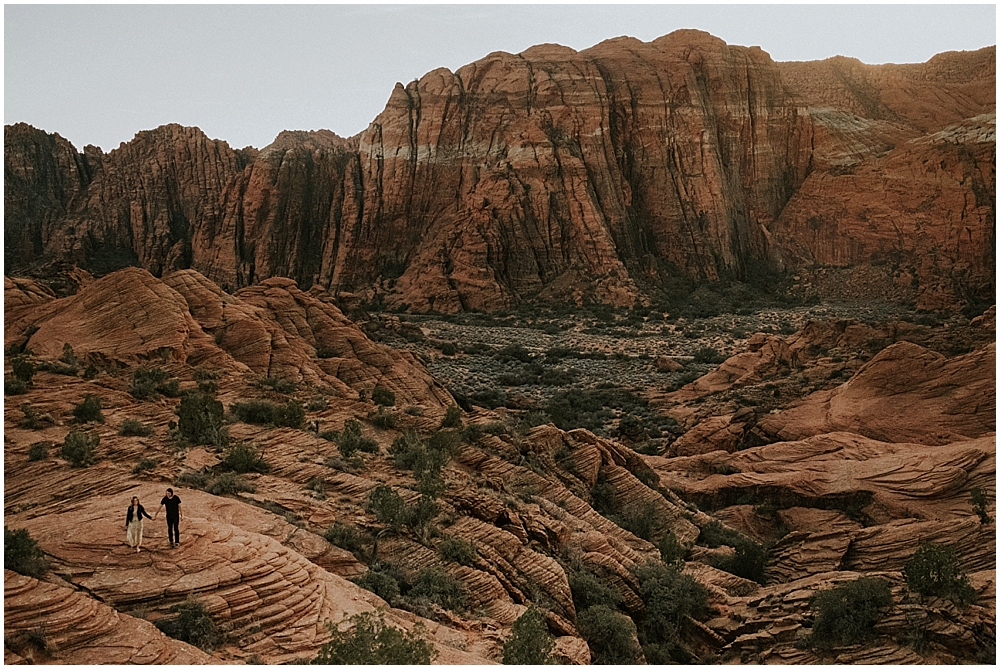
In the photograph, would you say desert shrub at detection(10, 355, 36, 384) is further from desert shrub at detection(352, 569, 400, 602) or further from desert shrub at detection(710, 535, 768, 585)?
desert shrub at detection(710, 535, 768, 585)

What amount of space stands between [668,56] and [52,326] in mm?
73070

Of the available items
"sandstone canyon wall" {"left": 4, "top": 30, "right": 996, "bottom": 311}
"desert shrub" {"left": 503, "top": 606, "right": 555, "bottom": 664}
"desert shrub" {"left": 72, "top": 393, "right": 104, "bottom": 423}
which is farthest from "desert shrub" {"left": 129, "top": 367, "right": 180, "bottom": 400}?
"sandstone canyon wall" {"left": 4, "top": 30, "right": 996, "bottom": 311}

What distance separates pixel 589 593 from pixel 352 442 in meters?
5.40

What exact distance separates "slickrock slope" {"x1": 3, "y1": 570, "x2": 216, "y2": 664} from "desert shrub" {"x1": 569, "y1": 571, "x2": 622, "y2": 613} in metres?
6.67

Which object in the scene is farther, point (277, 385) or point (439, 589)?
point (277, 385)

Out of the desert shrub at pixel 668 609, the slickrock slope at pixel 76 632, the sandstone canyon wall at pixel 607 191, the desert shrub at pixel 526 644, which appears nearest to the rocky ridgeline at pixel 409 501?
the slickrock slope at pixel 76 632

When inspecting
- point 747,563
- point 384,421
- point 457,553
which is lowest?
point 747,563

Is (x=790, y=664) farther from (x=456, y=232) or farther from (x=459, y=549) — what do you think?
(x=456, y=232)

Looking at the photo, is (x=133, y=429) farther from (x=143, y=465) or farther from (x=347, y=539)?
(x=347, y=539)

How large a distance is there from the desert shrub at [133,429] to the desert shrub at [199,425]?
57 cm

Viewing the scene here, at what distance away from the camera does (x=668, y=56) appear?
8356cm

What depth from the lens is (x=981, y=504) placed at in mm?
17984

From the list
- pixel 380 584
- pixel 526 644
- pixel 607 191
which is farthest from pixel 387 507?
pixel 607 191

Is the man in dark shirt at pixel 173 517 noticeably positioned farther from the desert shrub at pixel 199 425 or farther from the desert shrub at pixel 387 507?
the desert shrub at pixel 199 425
